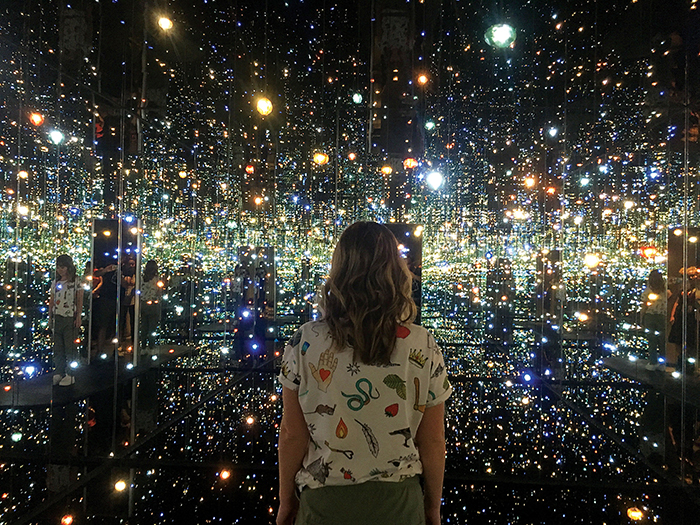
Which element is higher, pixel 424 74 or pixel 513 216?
pixel 424 74

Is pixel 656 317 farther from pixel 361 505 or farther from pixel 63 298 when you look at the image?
pixel 63 298

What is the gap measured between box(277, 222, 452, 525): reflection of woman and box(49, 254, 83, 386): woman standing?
4700mm

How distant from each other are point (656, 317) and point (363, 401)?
21.2 feet

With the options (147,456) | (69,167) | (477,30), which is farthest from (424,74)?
(147,456)

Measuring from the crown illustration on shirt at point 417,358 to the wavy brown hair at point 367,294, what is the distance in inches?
2.8

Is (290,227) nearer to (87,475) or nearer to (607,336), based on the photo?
(87,475)

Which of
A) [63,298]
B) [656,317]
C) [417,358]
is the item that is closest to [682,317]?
[656,317]

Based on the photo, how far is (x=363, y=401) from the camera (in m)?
1.04

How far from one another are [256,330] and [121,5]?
5.09m

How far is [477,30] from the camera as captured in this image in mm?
7242

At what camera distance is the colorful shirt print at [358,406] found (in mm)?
1041

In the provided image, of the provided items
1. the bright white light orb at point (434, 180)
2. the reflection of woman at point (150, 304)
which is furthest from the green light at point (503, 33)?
the reflection of woman at point (150, 304)

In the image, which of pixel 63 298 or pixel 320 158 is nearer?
pixel 63 298

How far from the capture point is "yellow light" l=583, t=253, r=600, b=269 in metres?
7.65
